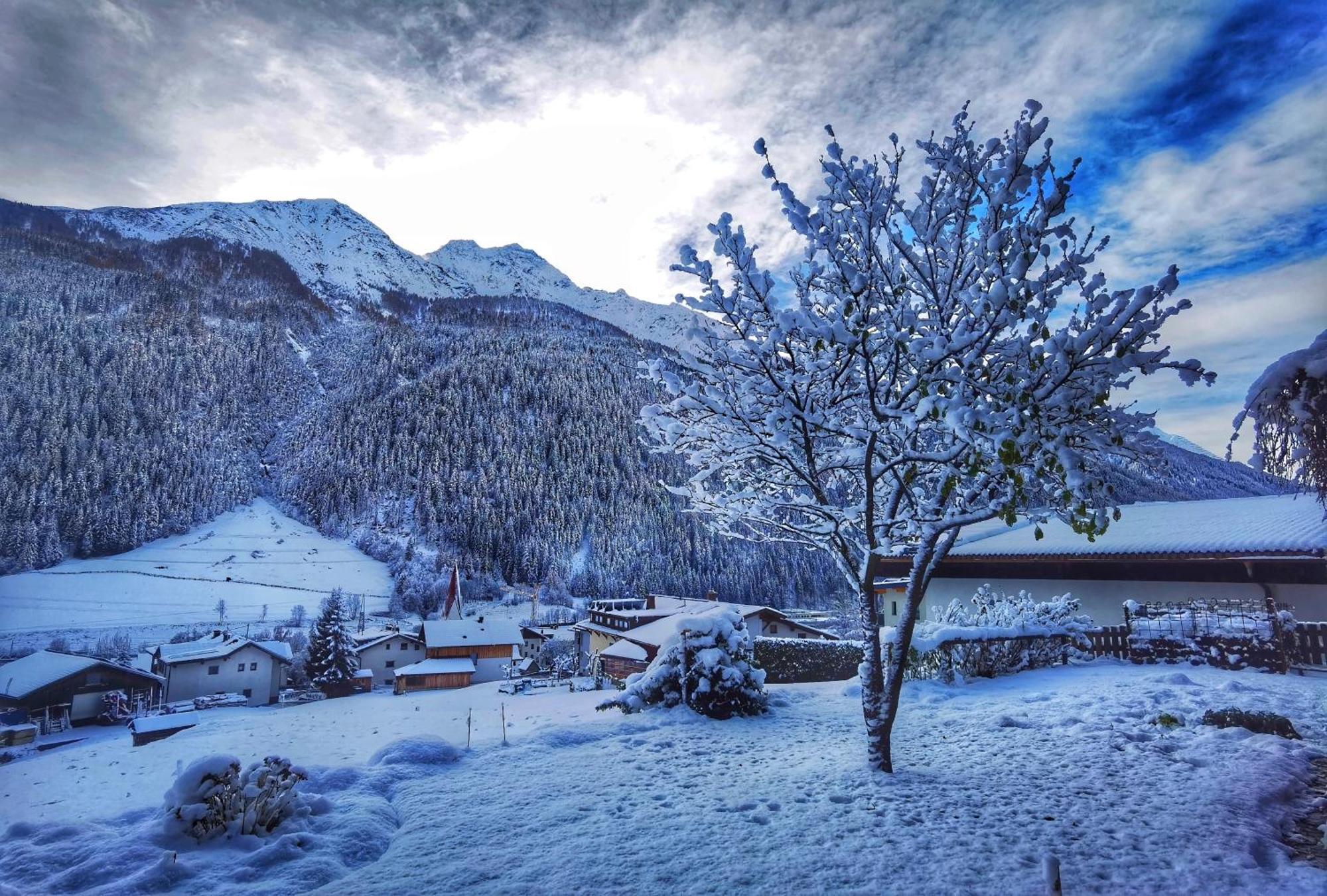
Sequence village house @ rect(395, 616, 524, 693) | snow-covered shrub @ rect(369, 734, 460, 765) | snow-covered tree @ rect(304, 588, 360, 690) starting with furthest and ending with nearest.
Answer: village house @ rect(395, 616, 524, 693), snow-covered tree @ rect(304, 588, 360, 690), snow-covered shrub @ rect(369, 734, 460, 765)

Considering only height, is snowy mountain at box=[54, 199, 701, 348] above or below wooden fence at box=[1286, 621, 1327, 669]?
above

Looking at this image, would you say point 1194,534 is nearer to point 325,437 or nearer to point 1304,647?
point 1304,647

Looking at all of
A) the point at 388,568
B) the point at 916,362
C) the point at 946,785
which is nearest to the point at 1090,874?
the point at 946,785

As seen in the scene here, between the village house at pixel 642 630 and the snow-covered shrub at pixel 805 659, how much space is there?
0.87 metres

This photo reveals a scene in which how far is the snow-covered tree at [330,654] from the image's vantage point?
15.3 m

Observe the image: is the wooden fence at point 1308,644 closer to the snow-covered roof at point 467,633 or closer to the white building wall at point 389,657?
the snow-covered roof at point 467,633

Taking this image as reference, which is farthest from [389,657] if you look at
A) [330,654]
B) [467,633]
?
[330,654]

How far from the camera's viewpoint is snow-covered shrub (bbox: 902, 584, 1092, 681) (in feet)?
28.1

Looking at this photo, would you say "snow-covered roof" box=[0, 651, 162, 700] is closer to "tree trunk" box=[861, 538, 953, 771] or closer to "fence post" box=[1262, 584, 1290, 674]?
"tree trunk" box=[861, 538, 953, 771]

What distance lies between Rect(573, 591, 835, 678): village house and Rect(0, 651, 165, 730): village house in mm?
8807

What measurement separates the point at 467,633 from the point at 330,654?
14.6ft

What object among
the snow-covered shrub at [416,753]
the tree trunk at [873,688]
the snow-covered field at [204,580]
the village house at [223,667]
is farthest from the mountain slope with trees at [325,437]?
the snow-covered shrub at [416,753]

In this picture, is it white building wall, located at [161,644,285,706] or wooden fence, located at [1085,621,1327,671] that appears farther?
white building wall, located at [161,644,285,706]

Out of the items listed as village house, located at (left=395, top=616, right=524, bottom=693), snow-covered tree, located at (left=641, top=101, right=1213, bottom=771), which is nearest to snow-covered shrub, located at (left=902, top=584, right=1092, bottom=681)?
snow-covered tree, located at (left=641, top=101, right=1213, bottom=771)
